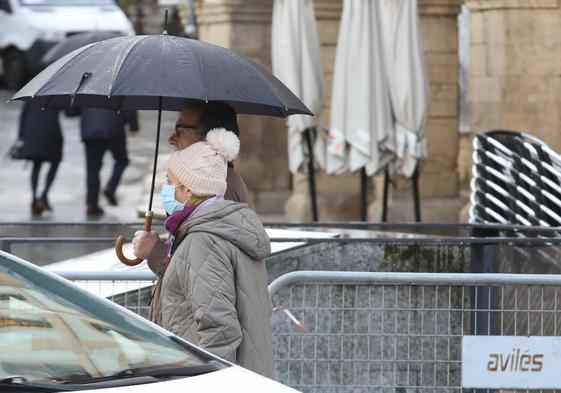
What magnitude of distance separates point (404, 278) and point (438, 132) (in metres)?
9.70

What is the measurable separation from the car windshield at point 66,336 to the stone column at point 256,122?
12.3 metres

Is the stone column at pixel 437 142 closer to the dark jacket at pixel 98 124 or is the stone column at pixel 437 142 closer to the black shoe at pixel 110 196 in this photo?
the dark jacket at pixel 98 124

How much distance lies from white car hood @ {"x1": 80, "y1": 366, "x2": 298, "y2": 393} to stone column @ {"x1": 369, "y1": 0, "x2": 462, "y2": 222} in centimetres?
1131

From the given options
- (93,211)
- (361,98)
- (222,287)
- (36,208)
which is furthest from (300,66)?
(222,287)

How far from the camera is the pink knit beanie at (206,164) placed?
5703 mm

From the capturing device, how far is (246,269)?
5562mm

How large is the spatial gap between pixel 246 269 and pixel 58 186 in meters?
17.2

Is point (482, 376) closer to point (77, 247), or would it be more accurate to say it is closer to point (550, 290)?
point (550, 290)

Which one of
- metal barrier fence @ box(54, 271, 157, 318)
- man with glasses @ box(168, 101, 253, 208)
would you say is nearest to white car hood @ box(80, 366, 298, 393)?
man with glasses @ box(168, 101, 253, 208)

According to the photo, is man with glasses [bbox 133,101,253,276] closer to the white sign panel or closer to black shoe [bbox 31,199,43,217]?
the white sign panel

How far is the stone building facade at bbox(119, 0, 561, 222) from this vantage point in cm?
1340

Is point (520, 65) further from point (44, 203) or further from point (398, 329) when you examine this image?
point (44, 203)

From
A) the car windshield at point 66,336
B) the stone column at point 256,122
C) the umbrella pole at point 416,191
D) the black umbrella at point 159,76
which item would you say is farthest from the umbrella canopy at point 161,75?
the stone column at point 256,122

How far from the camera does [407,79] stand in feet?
46.1
